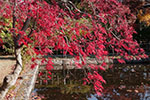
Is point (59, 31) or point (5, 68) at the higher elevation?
point (59, 31)

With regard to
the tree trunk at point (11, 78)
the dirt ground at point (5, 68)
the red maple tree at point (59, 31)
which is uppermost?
the red maple tree at point (59, 31)

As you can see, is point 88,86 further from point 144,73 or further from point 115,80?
point 144,73

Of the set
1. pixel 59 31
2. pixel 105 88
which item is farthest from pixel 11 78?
pixel 105 88

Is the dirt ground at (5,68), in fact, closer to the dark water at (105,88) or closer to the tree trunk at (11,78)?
the dark water at (105,88)

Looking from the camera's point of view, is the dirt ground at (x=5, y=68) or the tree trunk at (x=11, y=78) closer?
the tree trunk at (x=11, y=78)

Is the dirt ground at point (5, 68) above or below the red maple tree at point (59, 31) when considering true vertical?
below

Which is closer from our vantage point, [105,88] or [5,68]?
[105,88]

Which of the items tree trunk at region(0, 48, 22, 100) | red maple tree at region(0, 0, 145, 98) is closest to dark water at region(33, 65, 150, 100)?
Answer: red maple tree at region(0, 0, 145, 98)

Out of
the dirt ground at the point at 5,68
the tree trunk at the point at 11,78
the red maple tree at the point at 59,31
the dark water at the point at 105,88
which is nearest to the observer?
the red maple tree at the point at 59,31

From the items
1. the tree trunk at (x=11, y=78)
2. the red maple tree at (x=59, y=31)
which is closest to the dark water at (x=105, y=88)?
the red maple tree at (x=59, y=31)

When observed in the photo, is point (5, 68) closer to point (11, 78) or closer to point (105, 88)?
point (11, 78)

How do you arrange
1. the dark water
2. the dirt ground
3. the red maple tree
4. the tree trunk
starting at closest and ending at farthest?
the red maple tree
the tree trunk
the dark water
the dirt ground

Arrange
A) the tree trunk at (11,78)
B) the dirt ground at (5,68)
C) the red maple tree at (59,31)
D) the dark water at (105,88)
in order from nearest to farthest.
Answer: the red maple tree at (59,31), the tree trunk at (11,78), the dark water at (105,88), the dirt ground at (5,68)

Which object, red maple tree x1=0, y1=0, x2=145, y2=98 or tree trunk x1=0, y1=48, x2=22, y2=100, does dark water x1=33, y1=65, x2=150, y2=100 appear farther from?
tree trunk x1=0, y1=48, x2=22, y2=100
